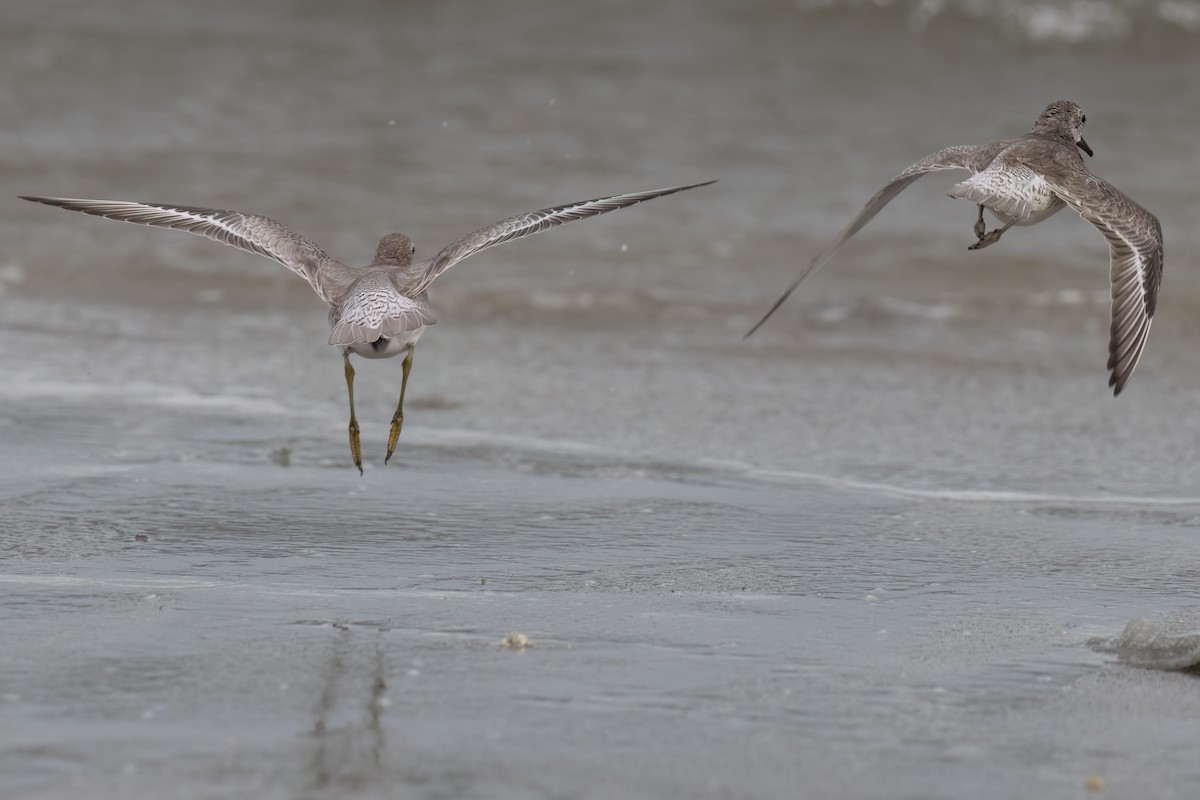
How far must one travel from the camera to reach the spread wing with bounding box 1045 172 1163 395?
5.46 metres

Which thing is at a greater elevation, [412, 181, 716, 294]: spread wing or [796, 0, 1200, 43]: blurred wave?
[796, 0, 1200, 43]: blurred wave

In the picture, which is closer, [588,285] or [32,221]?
[588,285]

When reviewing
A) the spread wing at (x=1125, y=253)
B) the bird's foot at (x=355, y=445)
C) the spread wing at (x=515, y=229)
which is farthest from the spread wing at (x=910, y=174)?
the bird's foot at (x=355, y=445)

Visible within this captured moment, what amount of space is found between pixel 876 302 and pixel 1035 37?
26.3 feet

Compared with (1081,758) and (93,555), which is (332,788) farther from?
(93,555)

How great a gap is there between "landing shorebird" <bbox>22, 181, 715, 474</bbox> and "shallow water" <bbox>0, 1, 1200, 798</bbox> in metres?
0.53

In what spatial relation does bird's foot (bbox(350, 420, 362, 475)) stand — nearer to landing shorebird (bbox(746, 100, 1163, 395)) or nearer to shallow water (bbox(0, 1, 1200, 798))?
shallow water (bbox(0, 1, 1200, 798))

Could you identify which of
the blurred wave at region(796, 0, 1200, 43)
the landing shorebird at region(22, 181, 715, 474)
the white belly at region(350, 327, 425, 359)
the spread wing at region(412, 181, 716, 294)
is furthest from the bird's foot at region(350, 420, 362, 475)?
the blurred wave at region(796, 0, 1200, 43)

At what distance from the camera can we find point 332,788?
330cm

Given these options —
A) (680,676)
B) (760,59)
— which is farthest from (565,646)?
(760,59)

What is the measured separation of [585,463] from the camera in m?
6.21

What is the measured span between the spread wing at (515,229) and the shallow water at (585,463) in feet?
2.33

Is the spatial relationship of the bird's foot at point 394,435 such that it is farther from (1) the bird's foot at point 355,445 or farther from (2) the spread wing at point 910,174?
(2) the spread wing at point 910,174

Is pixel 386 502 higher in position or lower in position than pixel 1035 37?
lower
